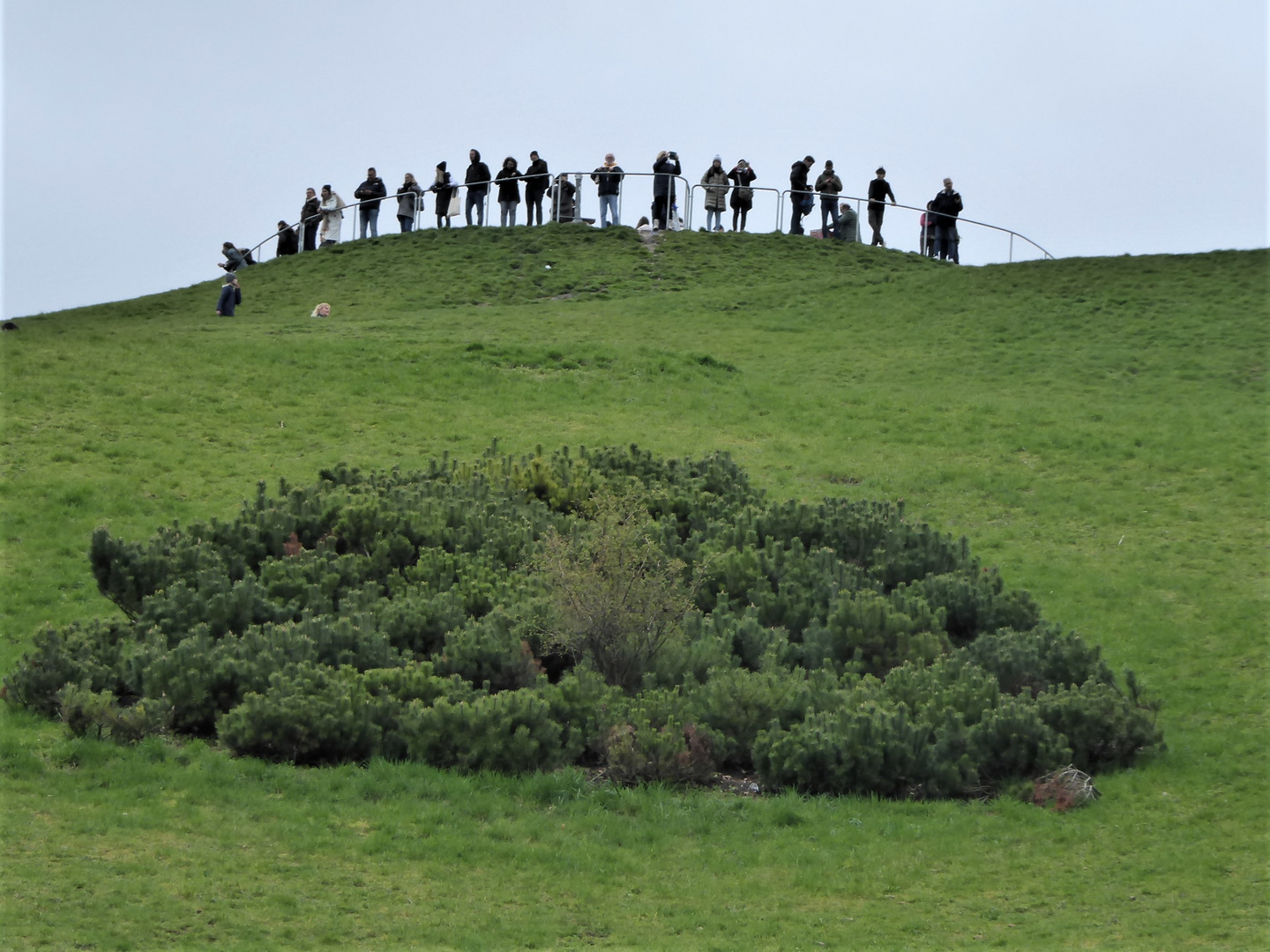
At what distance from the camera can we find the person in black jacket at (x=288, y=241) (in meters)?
→ 37.1

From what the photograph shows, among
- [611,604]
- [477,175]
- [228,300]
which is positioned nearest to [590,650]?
[611,604]

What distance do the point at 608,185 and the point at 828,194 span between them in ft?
18.4

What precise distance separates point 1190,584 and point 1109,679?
3.65 metres

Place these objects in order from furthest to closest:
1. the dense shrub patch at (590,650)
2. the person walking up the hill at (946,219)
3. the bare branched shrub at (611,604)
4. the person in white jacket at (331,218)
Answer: the person in white jacket at (331,218) < the person walking up the hill at (946,219) < the bare branched shrub at (611,604) < the dense shrub patch at (590,650)

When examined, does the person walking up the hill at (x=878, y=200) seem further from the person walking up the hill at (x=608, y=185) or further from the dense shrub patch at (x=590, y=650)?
the dense shrub patch at (x=590, y=650)

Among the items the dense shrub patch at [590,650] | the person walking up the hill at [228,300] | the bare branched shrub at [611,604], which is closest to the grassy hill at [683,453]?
the dense shrub patch at [590,650]

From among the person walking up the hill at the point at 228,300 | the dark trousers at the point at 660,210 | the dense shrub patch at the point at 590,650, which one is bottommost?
the dense shrub patch at the point at 590,650

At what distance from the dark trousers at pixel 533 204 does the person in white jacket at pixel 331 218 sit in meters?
4.69

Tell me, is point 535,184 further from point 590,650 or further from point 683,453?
point 590,650

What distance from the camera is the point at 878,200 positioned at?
35656 mm

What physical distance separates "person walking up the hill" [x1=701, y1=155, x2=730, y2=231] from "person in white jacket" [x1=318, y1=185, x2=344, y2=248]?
9274 mm

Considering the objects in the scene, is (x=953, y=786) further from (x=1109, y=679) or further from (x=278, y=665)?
(x=278, y=665)

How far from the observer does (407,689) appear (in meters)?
11.8

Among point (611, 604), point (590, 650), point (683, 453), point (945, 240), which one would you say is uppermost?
point (945, 240)
